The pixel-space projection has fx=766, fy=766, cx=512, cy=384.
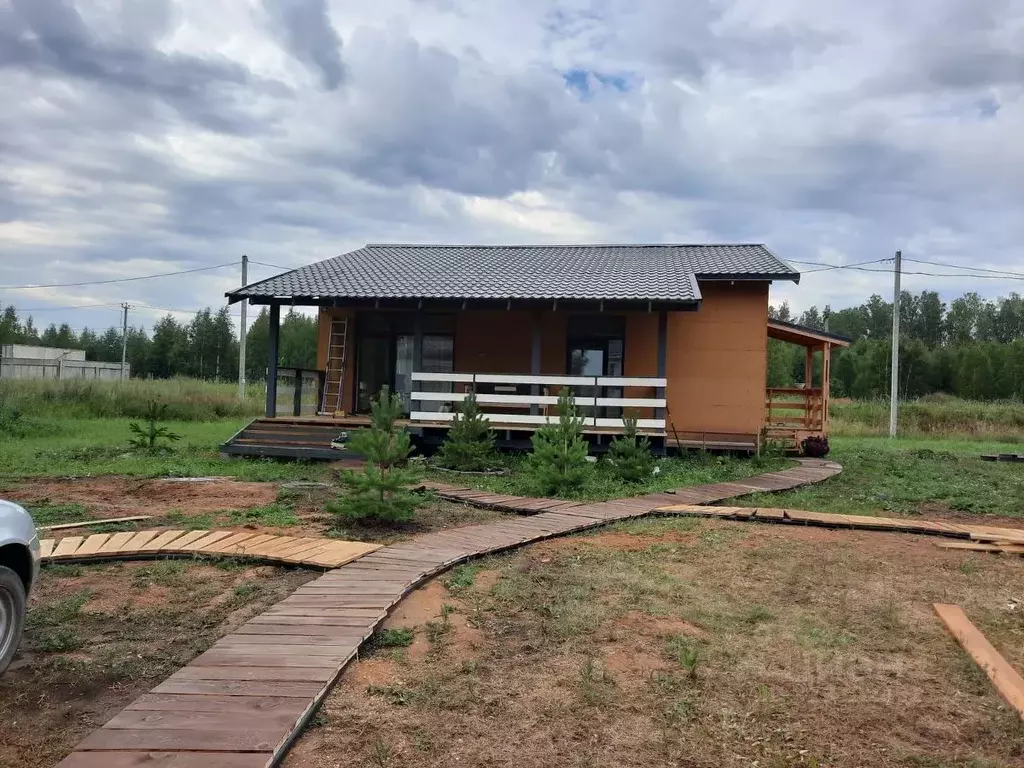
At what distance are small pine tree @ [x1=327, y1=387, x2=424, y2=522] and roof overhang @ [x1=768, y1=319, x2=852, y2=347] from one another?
9925mm

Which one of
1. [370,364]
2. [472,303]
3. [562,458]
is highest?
[472,303]

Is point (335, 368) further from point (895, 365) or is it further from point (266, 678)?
point (895, 365)

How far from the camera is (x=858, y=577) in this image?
19.5 ft

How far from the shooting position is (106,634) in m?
4.37

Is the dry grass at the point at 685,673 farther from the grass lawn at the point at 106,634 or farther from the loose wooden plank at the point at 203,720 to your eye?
the grass lawn at the point at 106,634

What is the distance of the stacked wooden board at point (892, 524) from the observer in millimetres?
7316

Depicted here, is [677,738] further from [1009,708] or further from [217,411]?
[217,411]

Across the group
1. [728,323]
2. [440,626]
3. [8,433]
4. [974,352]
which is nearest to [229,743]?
[440,626]

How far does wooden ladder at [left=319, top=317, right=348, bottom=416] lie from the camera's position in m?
15.8

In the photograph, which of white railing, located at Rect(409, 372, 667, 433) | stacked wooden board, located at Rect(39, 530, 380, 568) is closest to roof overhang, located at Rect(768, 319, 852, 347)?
white railing, located at Rect(409, 372, 667, 433)

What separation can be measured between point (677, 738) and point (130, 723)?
2241 mm

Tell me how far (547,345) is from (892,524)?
8162 mm

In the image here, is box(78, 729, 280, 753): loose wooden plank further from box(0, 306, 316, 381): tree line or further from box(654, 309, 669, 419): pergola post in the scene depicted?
box(0, 306, 316, 381): tree line

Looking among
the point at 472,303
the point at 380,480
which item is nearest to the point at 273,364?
the point at 472,303
